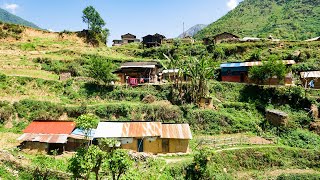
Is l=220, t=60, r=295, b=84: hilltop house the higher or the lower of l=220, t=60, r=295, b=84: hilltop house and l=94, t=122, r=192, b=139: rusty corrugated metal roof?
the higher

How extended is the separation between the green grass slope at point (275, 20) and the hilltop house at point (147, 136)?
5049cm

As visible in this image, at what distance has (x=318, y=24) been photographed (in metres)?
81.1

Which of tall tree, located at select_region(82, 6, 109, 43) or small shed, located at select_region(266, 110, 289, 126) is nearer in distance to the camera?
small shed, located at select_region(266, 110, 289, 126)

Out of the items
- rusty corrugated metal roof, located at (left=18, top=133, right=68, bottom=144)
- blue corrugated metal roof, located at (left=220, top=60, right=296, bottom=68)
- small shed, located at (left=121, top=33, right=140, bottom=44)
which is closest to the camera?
rusty corrugated metal roof, located at (left=18, top=133, right=68, bottom=144)

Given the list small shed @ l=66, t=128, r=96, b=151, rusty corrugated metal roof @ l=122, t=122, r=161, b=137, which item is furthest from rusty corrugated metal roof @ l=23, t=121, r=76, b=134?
rusty corrugated metal roof @ l=122, t=122, r=161, b=137

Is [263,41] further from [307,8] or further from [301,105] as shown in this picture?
[307,8]

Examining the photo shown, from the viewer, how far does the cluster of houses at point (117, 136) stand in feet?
90.5

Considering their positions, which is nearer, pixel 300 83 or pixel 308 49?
pixel 300 83

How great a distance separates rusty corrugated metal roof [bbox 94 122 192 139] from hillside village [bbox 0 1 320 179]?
3.9 inches

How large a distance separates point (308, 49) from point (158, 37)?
2928cm

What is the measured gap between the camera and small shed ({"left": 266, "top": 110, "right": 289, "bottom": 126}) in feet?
111

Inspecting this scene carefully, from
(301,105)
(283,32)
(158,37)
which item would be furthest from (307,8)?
(301,105)

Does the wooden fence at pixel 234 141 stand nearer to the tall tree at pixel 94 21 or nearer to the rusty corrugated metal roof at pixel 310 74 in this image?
the rusty corrugated metal roof at pixel 310 74

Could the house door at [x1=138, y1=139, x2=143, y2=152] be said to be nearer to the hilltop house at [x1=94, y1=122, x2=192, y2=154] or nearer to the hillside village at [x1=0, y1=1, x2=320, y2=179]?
the hilltop house at [x1=94, y1=122, x2=192, y2=154]
